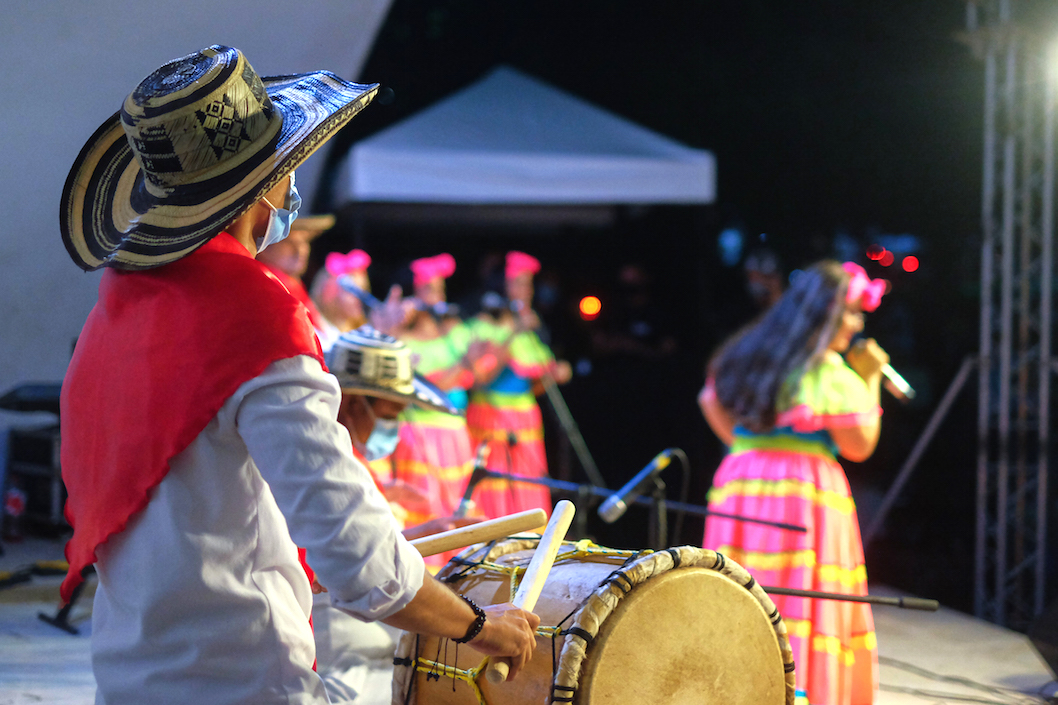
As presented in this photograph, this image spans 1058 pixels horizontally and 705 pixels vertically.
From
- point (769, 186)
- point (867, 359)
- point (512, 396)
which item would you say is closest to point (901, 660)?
point (867, 359)

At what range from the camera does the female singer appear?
3.29 m

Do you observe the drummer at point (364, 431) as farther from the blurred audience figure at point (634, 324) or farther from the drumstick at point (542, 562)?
the blurred audience figure at point (634, 324)

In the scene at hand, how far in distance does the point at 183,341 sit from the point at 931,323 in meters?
7.61

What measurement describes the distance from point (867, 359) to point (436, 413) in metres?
2.66

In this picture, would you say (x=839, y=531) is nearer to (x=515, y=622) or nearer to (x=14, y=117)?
(x=515, y=622)

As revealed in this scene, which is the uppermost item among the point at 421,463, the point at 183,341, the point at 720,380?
the point at 183,341

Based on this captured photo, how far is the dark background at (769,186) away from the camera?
22.9 feet

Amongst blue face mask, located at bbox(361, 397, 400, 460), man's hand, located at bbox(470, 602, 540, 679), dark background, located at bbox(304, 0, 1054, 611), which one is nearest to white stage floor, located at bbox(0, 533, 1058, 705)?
blue face mask, located at bbox(361, 397, 400, 460)

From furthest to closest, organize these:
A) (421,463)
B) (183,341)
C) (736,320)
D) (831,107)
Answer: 1. (831,107)
2. (736,320)
3. (421,463)
4. (183,341)

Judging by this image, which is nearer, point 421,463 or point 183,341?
point 183,341

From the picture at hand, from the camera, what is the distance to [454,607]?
130cm

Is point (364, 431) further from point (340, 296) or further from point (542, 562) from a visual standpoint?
point (340, 296)

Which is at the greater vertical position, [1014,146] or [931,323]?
[1014,146]

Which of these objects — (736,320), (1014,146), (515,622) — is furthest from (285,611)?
(736,320)
